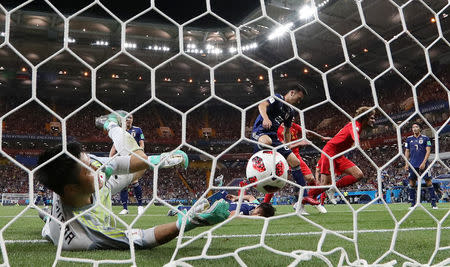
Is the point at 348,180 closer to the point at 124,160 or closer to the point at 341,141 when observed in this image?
the point at 341,141

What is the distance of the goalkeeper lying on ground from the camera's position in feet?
4.59

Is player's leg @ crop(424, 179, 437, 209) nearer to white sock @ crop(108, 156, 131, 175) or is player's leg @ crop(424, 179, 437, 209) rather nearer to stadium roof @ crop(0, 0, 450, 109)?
white sock @ crop(108, 156, 131, 175)

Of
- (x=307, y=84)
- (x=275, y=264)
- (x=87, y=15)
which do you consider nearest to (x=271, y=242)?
(x=275, y=264)

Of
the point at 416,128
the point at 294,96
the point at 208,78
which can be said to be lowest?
the point at 416,128

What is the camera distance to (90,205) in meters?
1.59

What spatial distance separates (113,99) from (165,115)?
315cm

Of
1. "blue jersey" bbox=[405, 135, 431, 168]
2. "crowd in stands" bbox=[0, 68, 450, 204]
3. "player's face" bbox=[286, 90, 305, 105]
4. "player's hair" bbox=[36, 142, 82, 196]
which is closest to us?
"player's hair" bbox=[36, 142, 82, 196]

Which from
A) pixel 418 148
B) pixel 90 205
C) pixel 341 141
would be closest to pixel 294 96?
pixel 341 141

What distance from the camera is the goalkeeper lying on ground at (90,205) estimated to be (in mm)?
1400

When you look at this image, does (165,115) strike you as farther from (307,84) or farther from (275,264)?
(275,264)

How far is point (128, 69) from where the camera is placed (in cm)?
1842

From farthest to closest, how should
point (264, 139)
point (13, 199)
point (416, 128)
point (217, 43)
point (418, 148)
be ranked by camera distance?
1. point (217, 43)
2. point (13, 199)
3. point (418, 148)
4. point (416, 128)
5. point (264, 139)

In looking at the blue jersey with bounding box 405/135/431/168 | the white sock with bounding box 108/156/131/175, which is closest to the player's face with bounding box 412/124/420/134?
the blue jersey with bounding box 405/135/431/168

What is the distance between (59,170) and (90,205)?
261 mm
